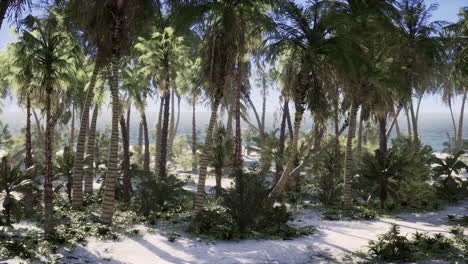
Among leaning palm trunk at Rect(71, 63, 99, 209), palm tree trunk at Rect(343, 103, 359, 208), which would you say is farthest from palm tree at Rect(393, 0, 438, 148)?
leaning palm trunk at Rect(71, 63, 99, 209)

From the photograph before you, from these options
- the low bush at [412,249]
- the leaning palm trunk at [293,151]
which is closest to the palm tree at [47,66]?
the leaning palm trunk at [293,151]

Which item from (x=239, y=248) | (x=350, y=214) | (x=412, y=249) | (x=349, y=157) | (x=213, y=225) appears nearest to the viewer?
(x=412, y=249)

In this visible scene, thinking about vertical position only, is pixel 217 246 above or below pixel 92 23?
below

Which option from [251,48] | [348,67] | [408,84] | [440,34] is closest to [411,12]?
[440,34]

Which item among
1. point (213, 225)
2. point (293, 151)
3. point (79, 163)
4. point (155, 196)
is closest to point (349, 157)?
point (293, 151)

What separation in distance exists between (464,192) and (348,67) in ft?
34.1

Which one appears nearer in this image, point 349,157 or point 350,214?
A: point 350,214

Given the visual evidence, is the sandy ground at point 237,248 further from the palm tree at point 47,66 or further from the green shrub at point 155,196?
the palm tree at point 47,66

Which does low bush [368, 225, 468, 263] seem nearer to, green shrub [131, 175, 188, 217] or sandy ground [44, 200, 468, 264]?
sandy ground [44, 200, 468, 264]

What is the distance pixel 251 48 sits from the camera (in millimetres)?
16594

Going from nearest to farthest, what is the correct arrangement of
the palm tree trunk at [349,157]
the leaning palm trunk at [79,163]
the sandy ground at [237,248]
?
the sandy ground at [237,248], the leaning palm trunk at [79,163], the palm tree trunk at [349,157]

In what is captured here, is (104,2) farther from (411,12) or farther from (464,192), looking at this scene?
(464,192)

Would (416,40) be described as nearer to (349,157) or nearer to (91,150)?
(349,157)

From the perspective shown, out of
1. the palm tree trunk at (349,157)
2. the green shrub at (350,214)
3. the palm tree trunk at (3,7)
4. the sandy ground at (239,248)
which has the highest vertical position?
the palm tree trunk at (3,7)
